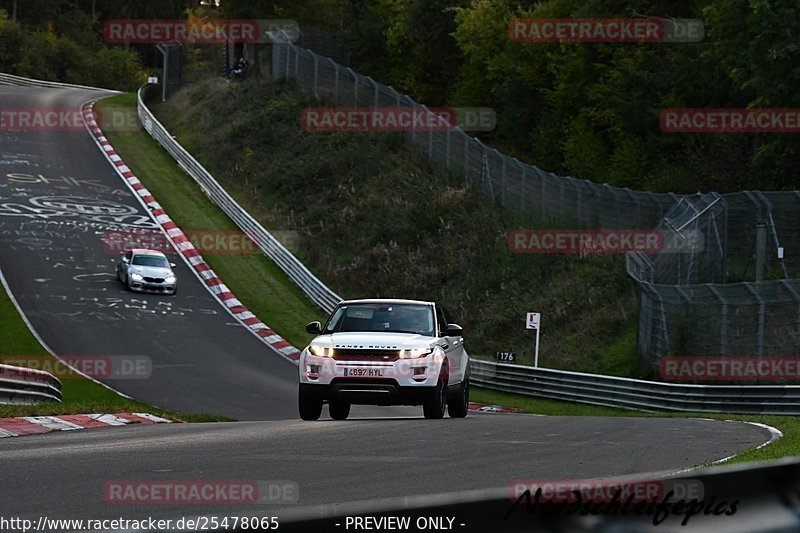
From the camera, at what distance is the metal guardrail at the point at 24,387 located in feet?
61.7

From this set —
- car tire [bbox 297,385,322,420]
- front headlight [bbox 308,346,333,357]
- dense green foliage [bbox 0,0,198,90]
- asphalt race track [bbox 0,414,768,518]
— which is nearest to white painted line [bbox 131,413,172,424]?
asphalt race track [bbox 0,414,768,518]

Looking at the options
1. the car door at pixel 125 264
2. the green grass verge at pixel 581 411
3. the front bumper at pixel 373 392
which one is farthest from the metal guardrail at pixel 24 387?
the car door at pixel 125 264

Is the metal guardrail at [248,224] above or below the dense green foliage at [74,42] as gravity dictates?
below

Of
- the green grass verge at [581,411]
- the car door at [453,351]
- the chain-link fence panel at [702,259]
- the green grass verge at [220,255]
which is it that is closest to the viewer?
the car door at [453,351]

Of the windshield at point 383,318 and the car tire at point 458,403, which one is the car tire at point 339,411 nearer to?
the windshield at point 383,318

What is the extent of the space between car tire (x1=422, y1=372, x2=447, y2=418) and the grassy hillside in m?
14.2

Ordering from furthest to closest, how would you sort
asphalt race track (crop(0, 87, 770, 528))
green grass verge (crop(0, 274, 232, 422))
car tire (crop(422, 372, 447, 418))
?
green grass verge (crop(0, 274, 232, 422)), car tire (crop(422, 372, 447, 418)), asphalt race track (crop(0, 87, 770, 528))

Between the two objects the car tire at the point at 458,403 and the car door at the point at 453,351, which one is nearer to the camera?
the car door at the point at 453,351

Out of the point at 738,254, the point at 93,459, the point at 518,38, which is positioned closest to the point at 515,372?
the point at 738,254

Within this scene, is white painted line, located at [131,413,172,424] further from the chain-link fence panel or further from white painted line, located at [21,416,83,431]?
the chain-link fence panel

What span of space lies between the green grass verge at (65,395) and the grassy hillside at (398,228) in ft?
40.5

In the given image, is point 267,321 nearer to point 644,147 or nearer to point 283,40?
point 644,147

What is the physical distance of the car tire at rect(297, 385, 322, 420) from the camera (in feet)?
51.0

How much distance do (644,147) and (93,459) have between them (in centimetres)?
4068
